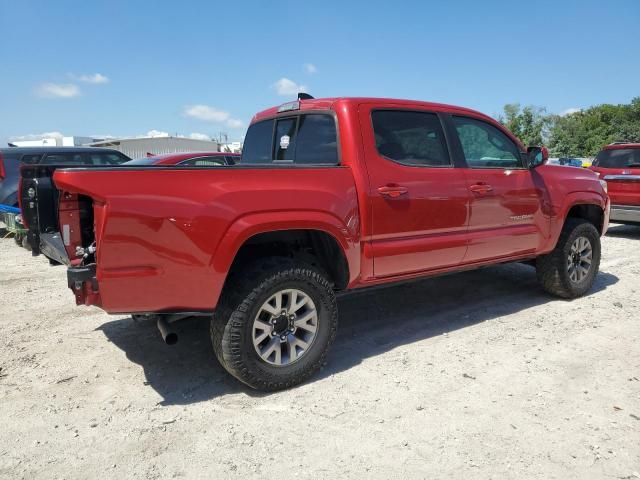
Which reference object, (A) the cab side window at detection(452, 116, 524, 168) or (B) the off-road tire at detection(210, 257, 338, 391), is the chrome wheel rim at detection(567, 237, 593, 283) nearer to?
(A) the cab side window at detection(452, 116, 524, 168)

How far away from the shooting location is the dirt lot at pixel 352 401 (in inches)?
100

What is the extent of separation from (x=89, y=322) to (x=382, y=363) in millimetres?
2670

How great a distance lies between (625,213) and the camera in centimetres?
923

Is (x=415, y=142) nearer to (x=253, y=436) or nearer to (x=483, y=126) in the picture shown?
(x=483, y=126)

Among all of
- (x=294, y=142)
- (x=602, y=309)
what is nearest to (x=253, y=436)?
(x=294, y=142)

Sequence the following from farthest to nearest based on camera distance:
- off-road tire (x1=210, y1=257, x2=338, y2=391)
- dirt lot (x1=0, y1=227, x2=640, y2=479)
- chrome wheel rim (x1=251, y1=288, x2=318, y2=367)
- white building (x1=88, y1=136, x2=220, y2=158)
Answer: white building (x1=88, y1=136, x2=220, y2=158)
chrome wheel rim (x1=251, y1=288, x2=318, y2=367)
off-road tire (x1=210, y1=257, x2=338, y2=391)
dirt lot (x1=0, y1=227, x2=640, y2=479)

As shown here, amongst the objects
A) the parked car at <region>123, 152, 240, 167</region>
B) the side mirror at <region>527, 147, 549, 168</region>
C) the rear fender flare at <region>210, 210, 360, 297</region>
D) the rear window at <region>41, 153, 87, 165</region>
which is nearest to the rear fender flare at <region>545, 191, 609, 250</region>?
the side mirror at <region>527, 147, 549, 168</region>

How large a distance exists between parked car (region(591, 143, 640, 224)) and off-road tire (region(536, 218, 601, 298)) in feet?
15.1

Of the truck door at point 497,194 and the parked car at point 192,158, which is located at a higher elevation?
the parked car at point 192,158

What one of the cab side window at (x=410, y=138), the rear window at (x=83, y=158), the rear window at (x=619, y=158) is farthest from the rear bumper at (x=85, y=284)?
the rear window at (x=619, y=158)

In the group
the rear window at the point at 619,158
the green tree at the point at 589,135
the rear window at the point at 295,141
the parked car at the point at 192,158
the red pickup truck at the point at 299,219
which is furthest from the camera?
the green tree at the point at 589,135

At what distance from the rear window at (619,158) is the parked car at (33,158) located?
384 inches

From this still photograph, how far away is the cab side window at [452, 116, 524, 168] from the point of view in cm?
436

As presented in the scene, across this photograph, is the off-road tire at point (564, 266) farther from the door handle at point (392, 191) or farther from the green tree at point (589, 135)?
the green tree at point (589, 135)
